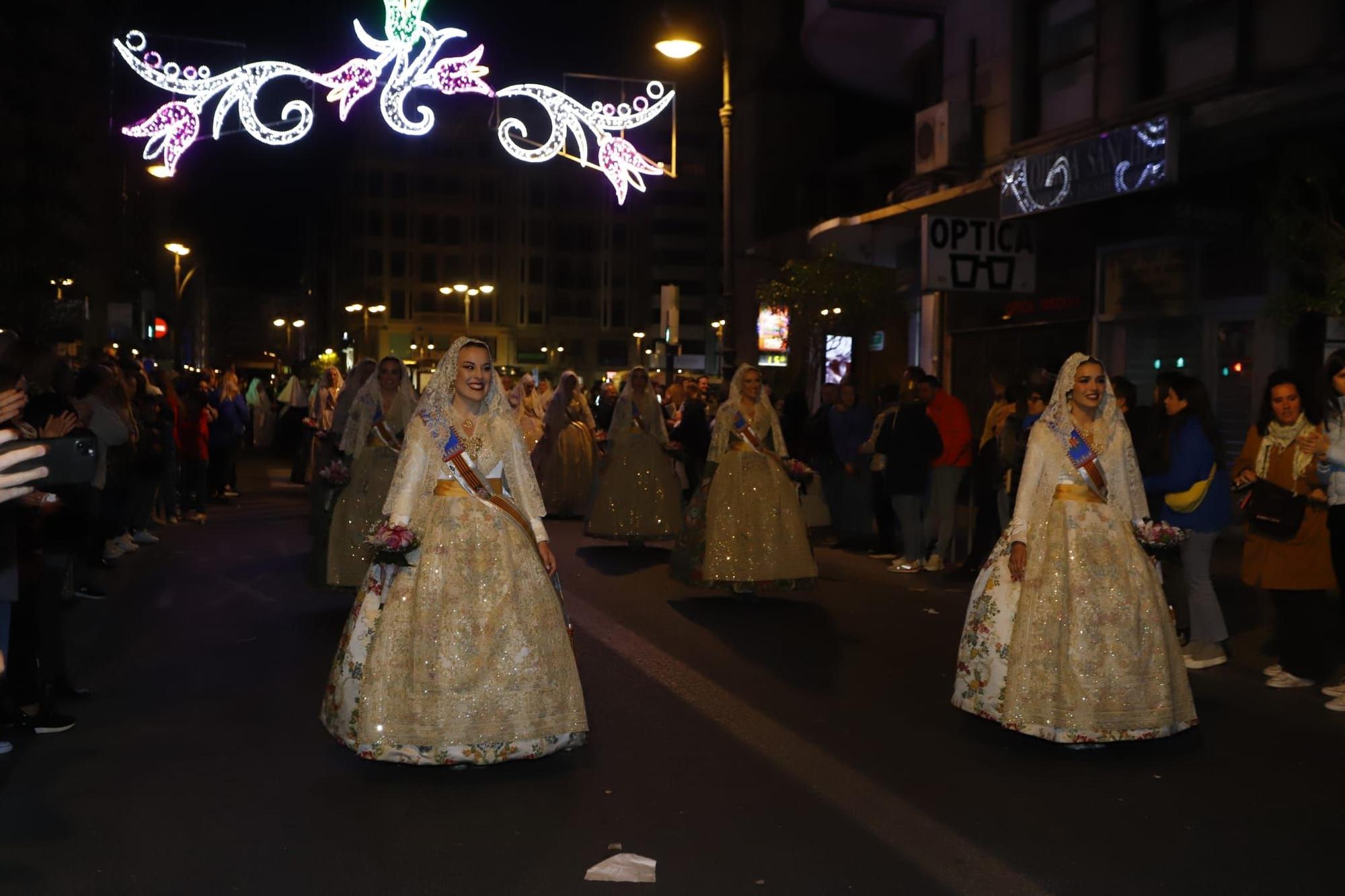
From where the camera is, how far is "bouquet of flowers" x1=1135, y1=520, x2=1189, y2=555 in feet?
21.3

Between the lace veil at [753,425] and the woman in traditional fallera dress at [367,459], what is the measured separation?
2.53 meters

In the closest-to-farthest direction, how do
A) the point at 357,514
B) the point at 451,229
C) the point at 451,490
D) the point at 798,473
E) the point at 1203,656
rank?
the point at 451,490, the point at 1203,656, the point at 357,514, the point at 798,473, the point at 451,229

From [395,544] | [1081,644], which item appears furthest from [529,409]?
[1081,644]

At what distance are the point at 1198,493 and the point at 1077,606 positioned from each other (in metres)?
2.35

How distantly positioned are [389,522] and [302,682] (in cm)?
201

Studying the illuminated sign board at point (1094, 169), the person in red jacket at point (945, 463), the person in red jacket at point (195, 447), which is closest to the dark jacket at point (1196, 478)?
the person in red jacket at point (945, 463)

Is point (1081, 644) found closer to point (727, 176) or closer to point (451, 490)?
point (451, 490)

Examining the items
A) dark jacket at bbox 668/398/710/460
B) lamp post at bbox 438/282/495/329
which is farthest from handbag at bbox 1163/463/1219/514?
lamp post at bbox 438/282/495/329

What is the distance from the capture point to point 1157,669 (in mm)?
6316

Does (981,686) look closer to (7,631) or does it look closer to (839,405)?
(7,631)

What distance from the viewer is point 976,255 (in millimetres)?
17391

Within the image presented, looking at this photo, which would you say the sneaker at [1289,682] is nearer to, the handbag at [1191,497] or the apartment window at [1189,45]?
the handbag at [1191,497]

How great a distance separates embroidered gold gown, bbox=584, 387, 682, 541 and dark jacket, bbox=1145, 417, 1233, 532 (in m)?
6.51

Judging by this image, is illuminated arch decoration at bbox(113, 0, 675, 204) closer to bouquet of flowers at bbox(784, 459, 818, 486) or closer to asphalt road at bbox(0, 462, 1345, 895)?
bouquet of flowers at bbox(784, 459, 818, 486)
